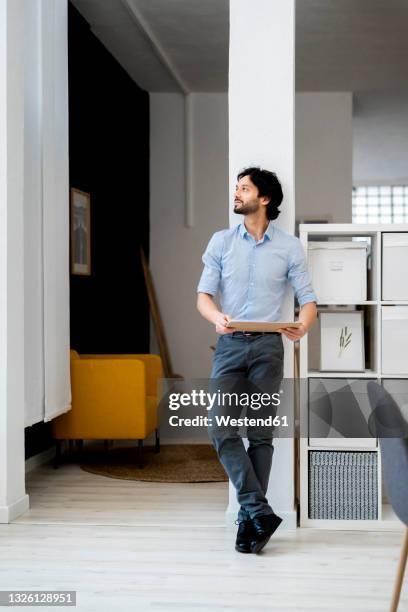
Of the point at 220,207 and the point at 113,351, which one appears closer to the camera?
the point at 113,351

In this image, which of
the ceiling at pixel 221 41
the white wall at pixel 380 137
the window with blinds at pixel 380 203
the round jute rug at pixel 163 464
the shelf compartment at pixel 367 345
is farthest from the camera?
the window with blinds at pixel 380 203

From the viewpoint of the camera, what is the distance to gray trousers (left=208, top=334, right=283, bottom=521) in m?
3.89

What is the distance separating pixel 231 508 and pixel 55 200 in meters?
2.22

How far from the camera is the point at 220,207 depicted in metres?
8.86

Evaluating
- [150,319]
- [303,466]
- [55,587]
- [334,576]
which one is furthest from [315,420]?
[150,319]

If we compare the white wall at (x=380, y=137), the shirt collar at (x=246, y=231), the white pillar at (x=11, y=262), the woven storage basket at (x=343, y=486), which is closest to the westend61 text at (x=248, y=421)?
the woven storage basket at (x=343, y=486)

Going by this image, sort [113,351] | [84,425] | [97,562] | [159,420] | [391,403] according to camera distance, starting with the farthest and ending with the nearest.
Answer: [113,351] → [159,420] → [84,425] → [97,562] → [391,403]

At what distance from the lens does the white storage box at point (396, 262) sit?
4.37 metres

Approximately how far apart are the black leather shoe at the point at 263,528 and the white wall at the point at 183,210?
16.2 ft

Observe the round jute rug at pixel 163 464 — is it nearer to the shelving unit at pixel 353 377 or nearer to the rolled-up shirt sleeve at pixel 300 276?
the shelving unit at pixel 353 377

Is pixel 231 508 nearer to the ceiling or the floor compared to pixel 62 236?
nearer to the floor

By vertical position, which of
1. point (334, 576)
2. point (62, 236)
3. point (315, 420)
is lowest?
point (334, 576)

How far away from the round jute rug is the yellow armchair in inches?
9.3

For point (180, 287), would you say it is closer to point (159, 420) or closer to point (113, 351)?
point (113, 351)
